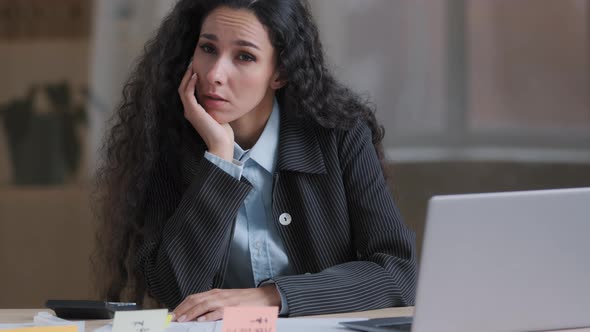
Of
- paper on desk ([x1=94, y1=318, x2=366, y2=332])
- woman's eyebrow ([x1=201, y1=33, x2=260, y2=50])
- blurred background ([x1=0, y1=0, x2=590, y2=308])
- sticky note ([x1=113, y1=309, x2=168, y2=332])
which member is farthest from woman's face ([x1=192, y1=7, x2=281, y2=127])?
blurred background ([x1=0, y1=0, x2=590, y2=308])

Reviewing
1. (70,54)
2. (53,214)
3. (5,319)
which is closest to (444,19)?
(70,54)

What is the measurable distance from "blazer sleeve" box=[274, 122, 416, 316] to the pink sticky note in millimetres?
322

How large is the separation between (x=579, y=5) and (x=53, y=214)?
261 centimetres

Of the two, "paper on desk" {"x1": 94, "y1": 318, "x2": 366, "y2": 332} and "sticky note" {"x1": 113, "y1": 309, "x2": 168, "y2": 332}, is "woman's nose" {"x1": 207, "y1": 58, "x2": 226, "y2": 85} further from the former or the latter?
"sticky note" {"x1": 113, "y1": 309, "x2": 168, "y2": 332}

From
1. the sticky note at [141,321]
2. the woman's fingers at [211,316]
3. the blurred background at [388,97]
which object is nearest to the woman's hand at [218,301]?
the woman's fingers at [211,316]

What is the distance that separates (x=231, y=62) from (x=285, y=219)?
356mm

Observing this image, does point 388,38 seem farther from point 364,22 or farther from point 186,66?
point 186,66

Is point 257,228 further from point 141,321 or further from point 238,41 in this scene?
point 141,321

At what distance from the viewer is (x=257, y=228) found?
190 cm

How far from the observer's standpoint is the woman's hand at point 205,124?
1.84 metres

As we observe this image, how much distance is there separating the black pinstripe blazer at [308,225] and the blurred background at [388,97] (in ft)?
6.75

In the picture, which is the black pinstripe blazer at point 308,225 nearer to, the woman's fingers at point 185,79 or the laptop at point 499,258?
the woman's fingers at point 185,79

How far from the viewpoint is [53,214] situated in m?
4.13

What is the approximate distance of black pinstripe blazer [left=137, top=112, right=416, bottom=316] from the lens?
1.69m
